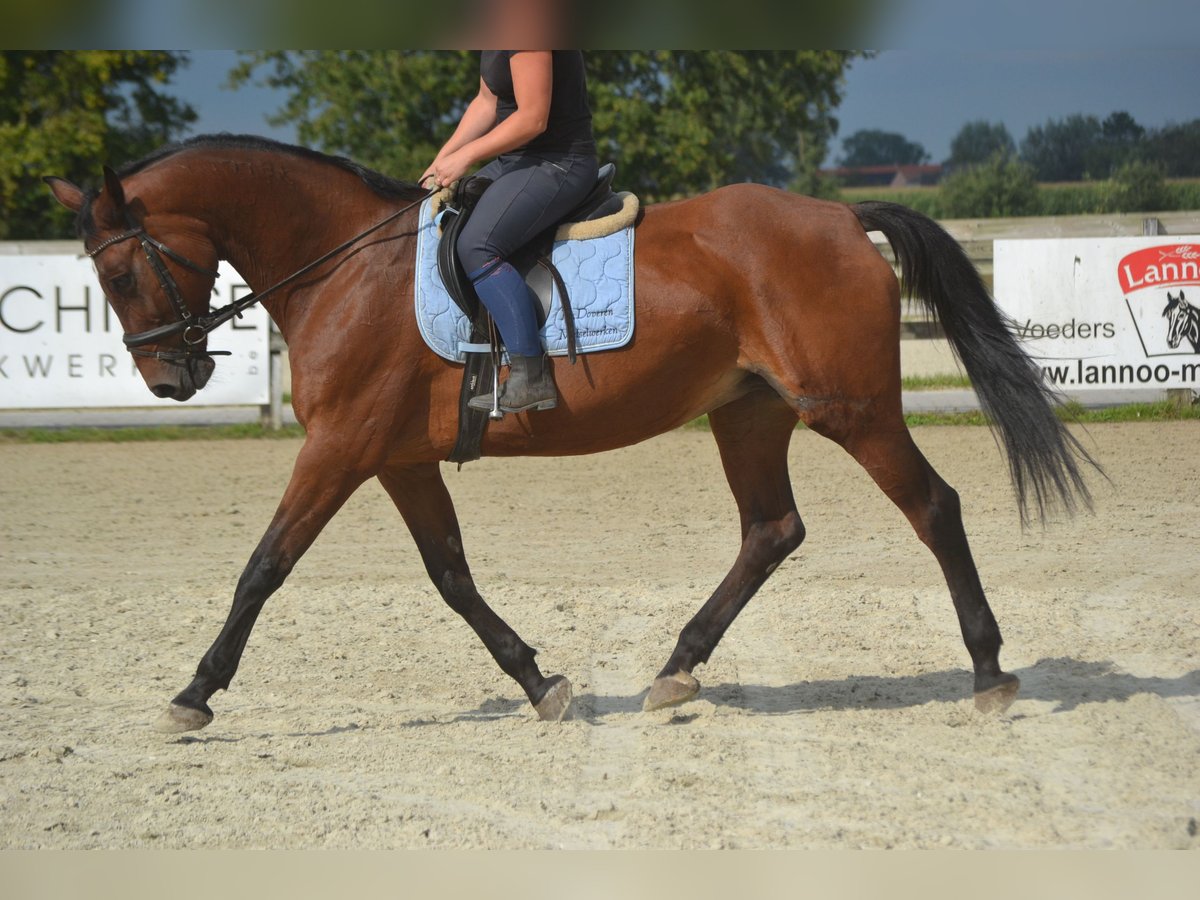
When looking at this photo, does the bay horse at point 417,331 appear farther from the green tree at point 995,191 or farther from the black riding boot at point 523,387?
the green tree at point 995,191

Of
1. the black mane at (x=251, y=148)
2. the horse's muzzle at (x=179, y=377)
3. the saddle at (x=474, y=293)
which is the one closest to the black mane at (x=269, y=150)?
the black mane at (x=251, y=148)

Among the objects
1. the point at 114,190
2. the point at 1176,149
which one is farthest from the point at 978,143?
the point at 114,190

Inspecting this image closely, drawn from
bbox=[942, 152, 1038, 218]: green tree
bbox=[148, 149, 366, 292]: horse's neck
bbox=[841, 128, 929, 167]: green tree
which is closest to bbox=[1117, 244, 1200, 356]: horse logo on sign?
bbox=[148, 149, 366, 292]: horse's neck

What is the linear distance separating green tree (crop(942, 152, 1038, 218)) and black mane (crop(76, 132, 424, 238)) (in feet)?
65.1

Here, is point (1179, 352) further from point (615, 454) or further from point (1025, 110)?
point (1025, 110)

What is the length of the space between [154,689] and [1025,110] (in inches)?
917

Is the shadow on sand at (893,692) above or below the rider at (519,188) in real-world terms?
below

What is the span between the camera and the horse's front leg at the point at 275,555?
13.5ft

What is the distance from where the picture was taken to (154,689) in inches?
197

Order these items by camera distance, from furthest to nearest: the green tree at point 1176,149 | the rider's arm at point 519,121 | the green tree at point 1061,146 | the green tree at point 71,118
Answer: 1. the green tree at point 1061,146
2. the green tree at point 1176,149
3. the green tree at point 71,118
4. the rider's arm at point 519,121

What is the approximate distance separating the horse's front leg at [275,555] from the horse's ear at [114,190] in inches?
39.2

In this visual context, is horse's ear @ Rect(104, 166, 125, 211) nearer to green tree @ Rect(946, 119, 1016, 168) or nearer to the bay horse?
the bay horse

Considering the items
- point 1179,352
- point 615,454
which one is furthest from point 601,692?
point 1179,352

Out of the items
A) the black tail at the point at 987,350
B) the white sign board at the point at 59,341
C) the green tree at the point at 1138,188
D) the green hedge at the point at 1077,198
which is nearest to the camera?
the black tail at the point at 987,350
